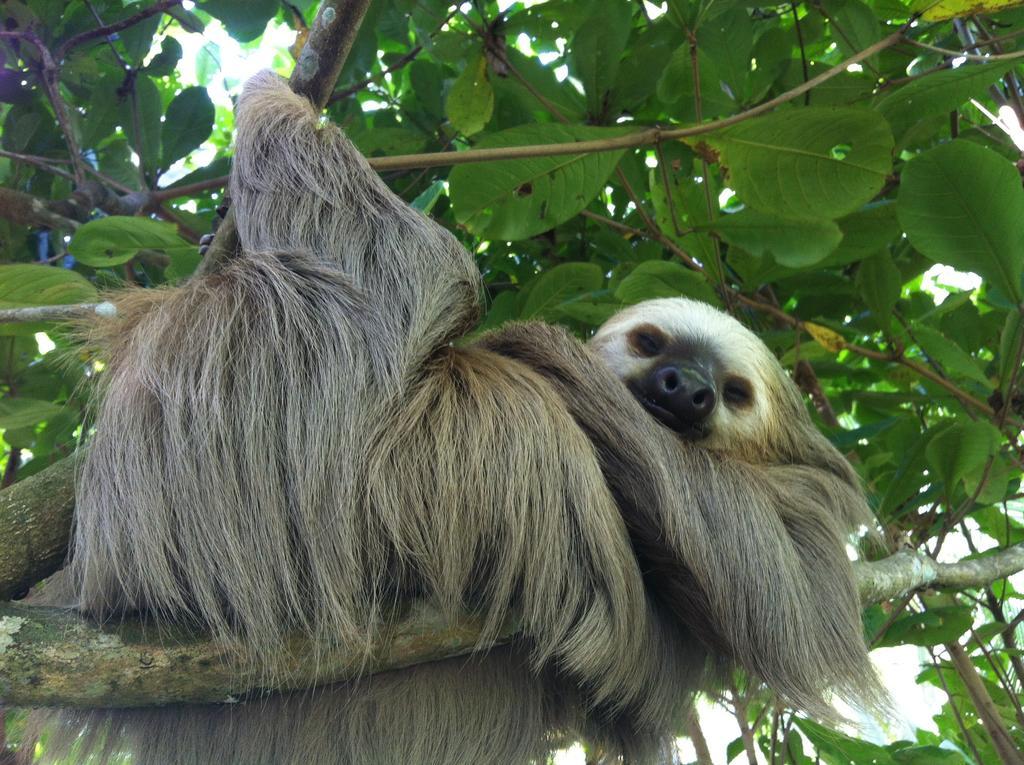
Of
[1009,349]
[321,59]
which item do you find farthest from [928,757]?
[321,59]

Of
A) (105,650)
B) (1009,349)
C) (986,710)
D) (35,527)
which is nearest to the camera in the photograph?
(105,650)

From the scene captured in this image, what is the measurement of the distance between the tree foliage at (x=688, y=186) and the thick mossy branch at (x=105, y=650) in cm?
90

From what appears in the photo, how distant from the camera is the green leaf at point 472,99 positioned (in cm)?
529

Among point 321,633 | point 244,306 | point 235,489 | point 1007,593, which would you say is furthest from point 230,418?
point 1007,593

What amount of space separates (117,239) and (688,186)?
10.4ft

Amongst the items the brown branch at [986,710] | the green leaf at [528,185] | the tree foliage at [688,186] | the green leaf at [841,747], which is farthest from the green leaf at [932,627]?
the green leaf at [528,185]

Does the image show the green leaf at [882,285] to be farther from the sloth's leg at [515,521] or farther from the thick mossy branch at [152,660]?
the thick mossy branch at [152,660]

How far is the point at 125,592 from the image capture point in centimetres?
316

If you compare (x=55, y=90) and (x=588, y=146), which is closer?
(x=588, y=146)

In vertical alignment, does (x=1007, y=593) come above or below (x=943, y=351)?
below

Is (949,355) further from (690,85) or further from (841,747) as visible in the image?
(841,747)

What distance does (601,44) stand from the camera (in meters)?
5.11

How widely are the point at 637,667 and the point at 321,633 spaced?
1284 mm

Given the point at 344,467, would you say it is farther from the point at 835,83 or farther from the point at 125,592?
the point at 835,83
